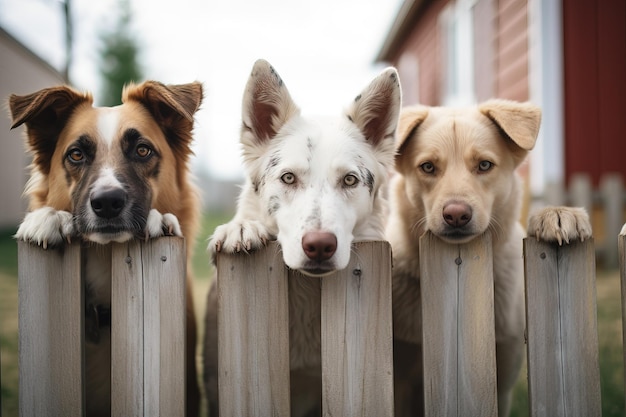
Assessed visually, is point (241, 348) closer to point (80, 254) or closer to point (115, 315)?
point (115, 315)

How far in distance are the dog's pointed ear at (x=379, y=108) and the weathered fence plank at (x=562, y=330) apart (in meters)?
1.06

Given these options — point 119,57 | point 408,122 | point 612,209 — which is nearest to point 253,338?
point 408,122

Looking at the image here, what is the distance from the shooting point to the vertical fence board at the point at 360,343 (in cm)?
248

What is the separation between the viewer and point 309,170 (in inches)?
114

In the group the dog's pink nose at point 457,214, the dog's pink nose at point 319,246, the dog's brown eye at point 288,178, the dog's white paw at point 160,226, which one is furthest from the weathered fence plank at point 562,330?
the dog's white paw at point 160,226

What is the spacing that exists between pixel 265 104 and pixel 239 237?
97 cm

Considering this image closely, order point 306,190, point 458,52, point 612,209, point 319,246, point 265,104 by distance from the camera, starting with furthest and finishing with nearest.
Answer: point 458,52
point 612,209
point 265,104
point 306,190
point 319,246

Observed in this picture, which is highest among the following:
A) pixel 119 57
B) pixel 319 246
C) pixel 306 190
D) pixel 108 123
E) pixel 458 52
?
pixel 119 57

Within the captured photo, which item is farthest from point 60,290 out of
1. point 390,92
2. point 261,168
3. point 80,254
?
point 390,92

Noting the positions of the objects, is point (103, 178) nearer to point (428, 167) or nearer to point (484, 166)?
point (428, 167)

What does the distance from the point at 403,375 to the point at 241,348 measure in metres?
1.24

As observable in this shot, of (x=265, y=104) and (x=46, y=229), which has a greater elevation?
(x=265, y=104)

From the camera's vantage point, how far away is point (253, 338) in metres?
2.50

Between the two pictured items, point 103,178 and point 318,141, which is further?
point 318,141
